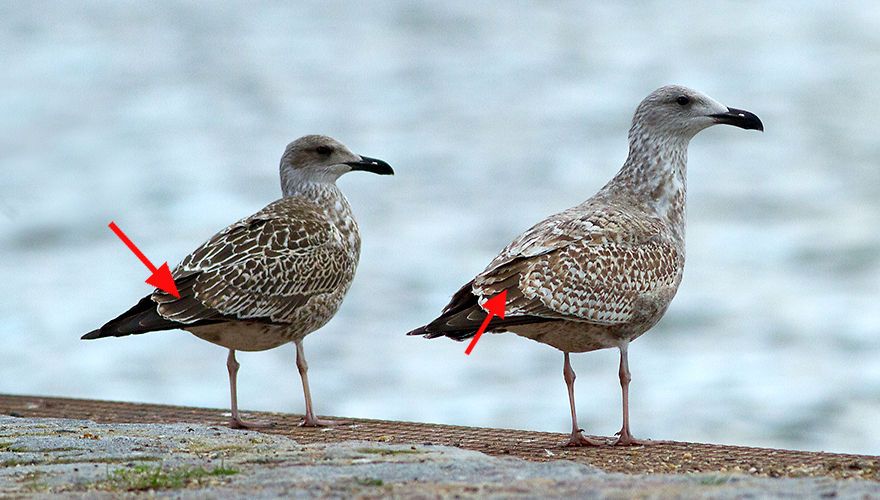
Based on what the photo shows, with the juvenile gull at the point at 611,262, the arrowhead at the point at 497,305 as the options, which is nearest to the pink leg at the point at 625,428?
the juvenile gull at the point at 611,262

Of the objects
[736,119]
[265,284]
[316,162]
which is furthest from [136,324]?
[736,119]

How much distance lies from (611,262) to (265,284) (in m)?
1.96

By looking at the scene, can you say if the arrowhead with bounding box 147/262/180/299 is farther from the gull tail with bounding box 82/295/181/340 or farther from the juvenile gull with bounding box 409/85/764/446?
the juvenile gull with bounding box 409/85/764/446

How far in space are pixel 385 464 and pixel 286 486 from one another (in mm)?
627

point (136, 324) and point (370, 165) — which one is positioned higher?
point (370, 165)

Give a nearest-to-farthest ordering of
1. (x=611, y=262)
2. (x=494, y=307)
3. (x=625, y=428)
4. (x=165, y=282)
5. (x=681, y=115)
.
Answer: (x=494, y=307), (x=625, y=428), (x=611, y=262), (x=165, y=282), (x=681, y=115)

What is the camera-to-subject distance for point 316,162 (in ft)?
30.0

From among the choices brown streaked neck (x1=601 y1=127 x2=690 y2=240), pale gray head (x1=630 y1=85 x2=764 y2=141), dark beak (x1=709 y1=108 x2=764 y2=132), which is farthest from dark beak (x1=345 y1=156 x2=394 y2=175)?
dark beak (x1=709 y1=108 x2=764 y2=132)

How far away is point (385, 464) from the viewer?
540 cm

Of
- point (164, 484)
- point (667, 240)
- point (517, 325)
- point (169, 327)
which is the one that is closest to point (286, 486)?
point (164, 484)

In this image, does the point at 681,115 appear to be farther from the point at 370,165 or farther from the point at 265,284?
the point at 265,284

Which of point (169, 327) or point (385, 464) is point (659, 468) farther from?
point (169, 327)

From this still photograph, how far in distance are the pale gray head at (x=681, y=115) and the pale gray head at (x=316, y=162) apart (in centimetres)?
185

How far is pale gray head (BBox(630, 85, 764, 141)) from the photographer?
26.6 ft
